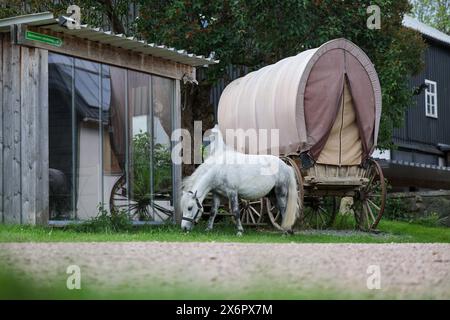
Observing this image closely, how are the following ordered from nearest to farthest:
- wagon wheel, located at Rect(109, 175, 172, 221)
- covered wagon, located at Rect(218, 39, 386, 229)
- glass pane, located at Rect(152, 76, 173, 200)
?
wagon wheel, located at Rect(109, 175, 172, 221) < covered wagon, located at Rect(218, 39, 386, 229) < glass pane, located at Rect(152, 76, 173, 200)

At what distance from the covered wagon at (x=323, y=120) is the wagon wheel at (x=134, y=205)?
1.88 meters

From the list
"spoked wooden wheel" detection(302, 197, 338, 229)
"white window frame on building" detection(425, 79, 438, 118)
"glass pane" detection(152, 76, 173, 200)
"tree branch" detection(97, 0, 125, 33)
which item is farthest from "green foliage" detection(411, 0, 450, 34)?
"glass pane" detection(152, 76, 173, 200)

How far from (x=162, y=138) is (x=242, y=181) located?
2134mm

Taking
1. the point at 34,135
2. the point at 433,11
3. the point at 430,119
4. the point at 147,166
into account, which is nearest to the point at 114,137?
the point at 147,166

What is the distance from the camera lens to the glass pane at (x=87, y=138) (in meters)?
12.3

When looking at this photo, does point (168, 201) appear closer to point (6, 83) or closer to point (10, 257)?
point (6, 83)

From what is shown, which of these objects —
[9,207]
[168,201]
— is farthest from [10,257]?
[168,201]

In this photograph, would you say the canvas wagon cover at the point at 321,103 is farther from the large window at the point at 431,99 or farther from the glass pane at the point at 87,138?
the large window at the point at 431,99

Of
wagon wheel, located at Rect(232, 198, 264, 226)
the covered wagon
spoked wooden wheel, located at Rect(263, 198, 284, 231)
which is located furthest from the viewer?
wagon wheel, located at Rect(232, 198, 264, 226)

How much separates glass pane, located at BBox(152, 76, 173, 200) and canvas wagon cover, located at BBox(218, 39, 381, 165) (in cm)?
169

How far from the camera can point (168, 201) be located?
558 inches

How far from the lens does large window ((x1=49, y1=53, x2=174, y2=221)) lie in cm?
1204

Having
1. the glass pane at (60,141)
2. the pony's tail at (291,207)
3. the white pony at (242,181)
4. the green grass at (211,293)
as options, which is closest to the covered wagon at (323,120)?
the pony's tail at (291,207)

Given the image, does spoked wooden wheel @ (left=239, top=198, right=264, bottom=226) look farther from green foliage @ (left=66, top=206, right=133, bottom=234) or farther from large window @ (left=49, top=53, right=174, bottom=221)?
green foliage @ (left=66, top=206, right=133, bottom=234)
